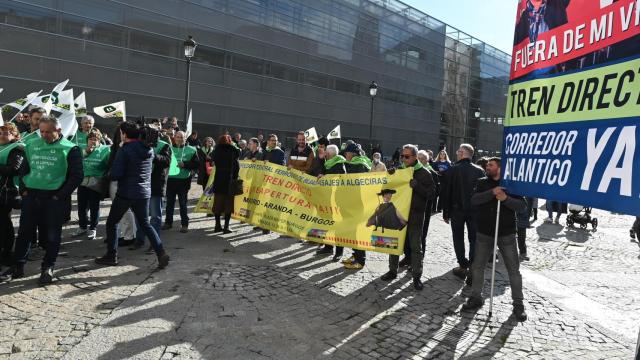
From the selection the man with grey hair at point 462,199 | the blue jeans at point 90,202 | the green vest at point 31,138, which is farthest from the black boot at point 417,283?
the blue jeans at point 90,202

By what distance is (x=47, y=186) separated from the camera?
5.01 m

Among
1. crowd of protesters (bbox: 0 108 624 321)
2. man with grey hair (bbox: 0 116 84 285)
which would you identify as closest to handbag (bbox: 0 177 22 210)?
crowd of protesters (bbox: 0 108 624 321)

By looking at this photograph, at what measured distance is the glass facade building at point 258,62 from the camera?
63.0ft

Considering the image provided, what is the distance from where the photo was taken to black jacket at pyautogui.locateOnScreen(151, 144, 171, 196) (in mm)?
6796

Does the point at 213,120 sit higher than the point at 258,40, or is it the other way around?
the point at 258,40

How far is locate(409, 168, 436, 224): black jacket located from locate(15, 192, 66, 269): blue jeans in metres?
4.50

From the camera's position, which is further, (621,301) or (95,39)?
(95,39)

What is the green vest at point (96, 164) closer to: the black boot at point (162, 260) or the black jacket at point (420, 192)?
the black boot at point (162, 260)

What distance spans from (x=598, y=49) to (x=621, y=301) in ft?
14.1

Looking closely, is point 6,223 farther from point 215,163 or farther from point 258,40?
point 258,40

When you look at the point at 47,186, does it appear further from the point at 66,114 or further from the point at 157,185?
the point at 66,114

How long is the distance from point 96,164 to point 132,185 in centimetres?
208

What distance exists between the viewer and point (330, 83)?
106 feet

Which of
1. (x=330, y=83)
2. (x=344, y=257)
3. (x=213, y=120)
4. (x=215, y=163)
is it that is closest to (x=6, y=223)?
(x=215, y=163)
